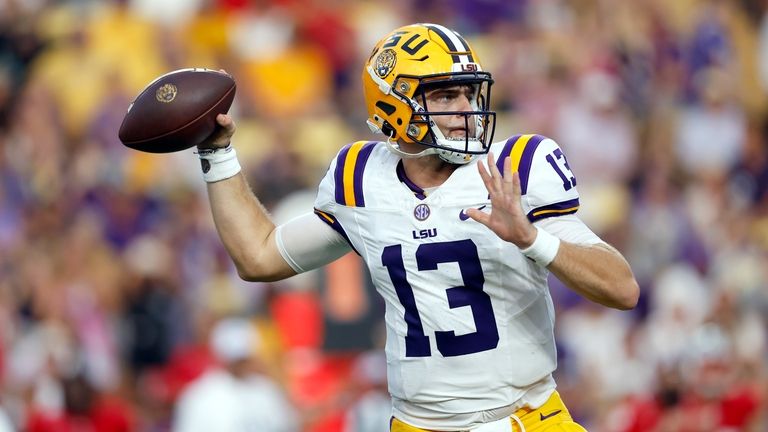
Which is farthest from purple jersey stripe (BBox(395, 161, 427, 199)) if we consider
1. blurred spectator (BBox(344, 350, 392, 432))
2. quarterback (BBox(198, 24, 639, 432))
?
blurred spectator (BBox(344, 350, 392, 432))

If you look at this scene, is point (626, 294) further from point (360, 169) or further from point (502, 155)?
point (360, 169)

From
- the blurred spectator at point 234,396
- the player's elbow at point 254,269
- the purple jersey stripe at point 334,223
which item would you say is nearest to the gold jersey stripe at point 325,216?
the purple jersey stripe at point 334,223

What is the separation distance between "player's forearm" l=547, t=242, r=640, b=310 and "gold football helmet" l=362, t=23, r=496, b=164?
1.56 ft

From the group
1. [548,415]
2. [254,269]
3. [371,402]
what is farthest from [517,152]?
[371,402]

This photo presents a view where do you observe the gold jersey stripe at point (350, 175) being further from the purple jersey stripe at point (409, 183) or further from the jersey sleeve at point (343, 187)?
the purple jersey stripe at point (409, 183)

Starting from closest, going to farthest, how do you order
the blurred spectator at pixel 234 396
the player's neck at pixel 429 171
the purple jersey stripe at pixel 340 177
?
the player's neck at pixel 429 171 → the purple jersey stripe at pixel 340 177 → the blurred spectator at pixel 234 396

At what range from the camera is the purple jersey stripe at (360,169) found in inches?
178

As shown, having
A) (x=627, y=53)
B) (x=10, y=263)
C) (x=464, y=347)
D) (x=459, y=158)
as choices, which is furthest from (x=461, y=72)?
(x=627, y=53)

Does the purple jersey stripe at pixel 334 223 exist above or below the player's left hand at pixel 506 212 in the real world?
below

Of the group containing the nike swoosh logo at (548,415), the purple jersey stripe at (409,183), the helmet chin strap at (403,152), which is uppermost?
the helmet chin strap at (403,152)

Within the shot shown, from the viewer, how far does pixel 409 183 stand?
4.47 m

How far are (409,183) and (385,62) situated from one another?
40 centimetres

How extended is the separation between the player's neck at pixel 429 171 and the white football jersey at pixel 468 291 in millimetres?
64

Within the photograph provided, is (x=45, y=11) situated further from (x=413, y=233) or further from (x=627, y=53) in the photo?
(x=413, y=233)
